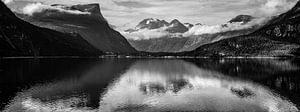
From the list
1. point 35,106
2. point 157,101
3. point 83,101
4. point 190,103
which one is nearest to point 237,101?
point 190,103

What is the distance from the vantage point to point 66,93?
121m

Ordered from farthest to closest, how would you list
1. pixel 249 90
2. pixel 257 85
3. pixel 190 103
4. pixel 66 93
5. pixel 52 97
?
pixel 257 85 → pixel 249 90 → pixel 66 93 → pixel 52 97 → pixel 190 103

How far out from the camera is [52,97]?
111875mm

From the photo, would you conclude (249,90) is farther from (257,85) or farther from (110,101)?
(110,101)

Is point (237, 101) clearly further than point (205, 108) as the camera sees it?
Yes

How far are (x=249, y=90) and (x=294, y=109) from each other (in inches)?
1625

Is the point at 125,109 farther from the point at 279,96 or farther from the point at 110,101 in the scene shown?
the point at 279,96

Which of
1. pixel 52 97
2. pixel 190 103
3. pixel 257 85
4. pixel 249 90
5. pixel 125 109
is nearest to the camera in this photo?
pixel 125 109

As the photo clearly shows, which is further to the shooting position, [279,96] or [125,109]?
[279,96]

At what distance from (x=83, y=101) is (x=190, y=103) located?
34.5 metres

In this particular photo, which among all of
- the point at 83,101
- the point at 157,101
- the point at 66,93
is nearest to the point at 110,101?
the point at 83,101

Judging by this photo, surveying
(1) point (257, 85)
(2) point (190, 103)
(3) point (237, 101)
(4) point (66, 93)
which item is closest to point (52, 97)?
(4) point (66, 93)

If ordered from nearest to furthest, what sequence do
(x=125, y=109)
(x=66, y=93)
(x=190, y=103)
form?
(x=125, y=109) < (x=190, y=103) < (x=66, y=93)

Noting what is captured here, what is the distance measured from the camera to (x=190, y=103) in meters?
103
